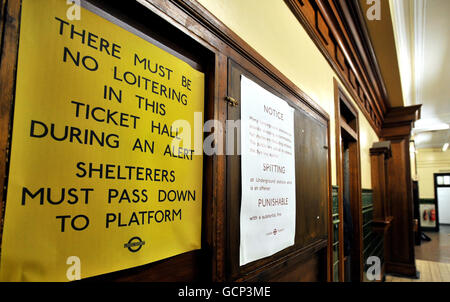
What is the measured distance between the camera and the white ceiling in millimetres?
2904

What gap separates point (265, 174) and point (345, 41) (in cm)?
204

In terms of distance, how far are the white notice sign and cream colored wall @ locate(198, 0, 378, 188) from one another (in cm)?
24

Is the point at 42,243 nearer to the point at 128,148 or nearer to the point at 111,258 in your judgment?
the point at 111,258

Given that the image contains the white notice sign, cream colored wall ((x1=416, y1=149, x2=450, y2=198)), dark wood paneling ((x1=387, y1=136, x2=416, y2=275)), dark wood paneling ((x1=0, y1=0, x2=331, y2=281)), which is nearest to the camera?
dark wood paneling ((x1=0, y1=0, x2=331, y2=281))

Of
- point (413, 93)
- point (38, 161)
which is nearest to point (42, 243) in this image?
point (38, 161)

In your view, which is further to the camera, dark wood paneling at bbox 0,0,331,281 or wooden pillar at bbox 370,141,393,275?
wooden pillar at bbox 370,141,393,275

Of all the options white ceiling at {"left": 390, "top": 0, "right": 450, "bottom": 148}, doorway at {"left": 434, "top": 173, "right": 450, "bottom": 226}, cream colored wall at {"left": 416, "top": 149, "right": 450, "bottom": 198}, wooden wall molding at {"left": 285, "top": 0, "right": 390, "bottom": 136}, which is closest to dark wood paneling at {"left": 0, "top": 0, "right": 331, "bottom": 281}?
wooden wall molding at {"left": 285, "top": 0, "right": 390, "bottom": 136}

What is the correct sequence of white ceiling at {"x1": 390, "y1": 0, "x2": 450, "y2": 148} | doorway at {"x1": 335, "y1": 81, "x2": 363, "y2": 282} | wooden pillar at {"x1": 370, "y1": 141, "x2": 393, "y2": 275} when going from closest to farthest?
white ceiling at {"x1": 390, "y1": 0, "x2": 450, "y2": 148} → doorway at {"x1": 335, "y1": 81, "x2": 363, "y2": 282} → wooden pillar at {"x1": 370, "y1": 141, "x2": 393, "y2": 275}

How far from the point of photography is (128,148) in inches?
28.7

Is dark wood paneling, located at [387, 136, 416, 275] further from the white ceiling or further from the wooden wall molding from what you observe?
the wooden wall molding

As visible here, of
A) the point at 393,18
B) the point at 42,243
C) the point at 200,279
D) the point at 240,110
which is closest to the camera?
the point at 42,243

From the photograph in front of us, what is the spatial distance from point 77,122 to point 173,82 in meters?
0.35

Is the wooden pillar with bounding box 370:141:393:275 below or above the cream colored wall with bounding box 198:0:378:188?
below

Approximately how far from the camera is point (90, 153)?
0.65 meters
